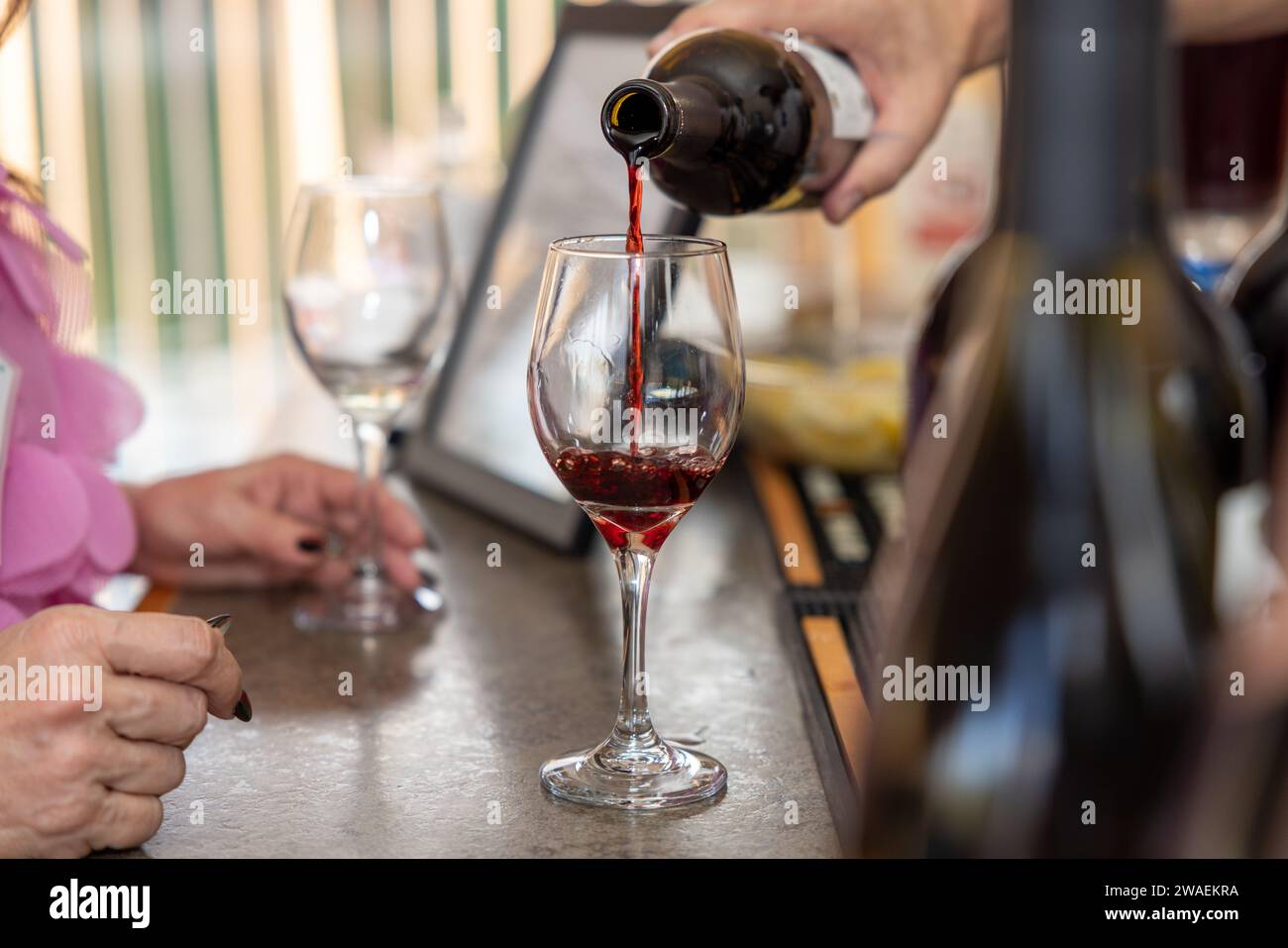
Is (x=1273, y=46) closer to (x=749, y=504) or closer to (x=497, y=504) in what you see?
(x=749, y=504)

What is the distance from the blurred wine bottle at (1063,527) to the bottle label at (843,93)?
2.17 ft

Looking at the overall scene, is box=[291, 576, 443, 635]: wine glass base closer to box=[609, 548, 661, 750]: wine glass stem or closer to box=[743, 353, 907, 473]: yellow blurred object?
box=[609, 548, 661, 750]: wine glass stem

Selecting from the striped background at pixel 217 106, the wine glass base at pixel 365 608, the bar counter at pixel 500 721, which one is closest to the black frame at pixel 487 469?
the bar counter at pixel 500 721

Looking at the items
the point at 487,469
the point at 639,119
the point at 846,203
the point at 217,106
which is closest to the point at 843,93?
the point at 846,203

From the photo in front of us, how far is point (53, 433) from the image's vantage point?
41.3 inches

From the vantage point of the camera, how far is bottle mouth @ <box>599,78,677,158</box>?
28.6 inches

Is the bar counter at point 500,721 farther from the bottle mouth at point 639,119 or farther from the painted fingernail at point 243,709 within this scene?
the bottle mouth at point 639,119

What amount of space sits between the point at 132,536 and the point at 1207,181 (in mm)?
1503

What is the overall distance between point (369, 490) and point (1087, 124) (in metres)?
0.88

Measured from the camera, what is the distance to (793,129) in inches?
37.8

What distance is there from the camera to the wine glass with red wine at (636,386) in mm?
702

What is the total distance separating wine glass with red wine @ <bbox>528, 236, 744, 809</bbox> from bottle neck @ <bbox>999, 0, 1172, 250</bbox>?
40 centimetres
